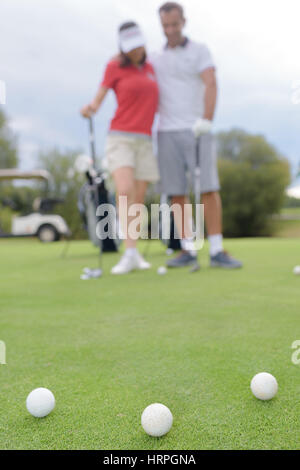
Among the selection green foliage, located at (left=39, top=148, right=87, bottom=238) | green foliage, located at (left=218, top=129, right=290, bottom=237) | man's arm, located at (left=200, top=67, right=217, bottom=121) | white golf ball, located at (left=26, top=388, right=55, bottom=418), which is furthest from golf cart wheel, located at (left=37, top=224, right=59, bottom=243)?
green foliage, located at (left=218, top=129, right=290, bottom=237)

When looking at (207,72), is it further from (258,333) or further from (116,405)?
(116,405)

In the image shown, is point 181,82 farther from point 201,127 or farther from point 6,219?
point 6,219

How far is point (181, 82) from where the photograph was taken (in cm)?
352

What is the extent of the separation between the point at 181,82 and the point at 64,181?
23.5 meters

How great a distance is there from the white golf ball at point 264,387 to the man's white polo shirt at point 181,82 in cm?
279

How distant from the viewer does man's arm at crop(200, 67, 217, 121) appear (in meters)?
3.41

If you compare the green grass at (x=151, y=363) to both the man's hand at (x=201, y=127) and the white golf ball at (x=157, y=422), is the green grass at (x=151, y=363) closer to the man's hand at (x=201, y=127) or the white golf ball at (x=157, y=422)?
the white golf ball at (x=157, y=422)

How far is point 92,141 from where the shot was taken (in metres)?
3.98

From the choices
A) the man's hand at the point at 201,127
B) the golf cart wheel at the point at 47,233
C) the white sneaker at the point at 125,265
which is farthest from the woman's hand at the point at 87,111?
the golf cart wheel at the point at 47,233

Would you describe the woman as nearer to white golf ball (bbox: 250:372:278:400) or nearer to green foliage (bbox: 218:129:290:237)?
white golf ball (bbox: 250:372:278:400)

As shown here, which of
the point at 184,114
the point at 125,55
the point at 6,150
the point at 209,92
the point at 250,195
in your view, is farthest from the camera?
the point at 250,195

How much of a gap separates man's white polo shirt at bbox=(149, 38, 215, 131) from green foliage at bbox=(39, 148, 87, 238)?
72.5ft

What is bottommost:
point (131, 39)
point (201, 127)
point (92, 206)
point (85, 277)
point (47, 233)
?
point (47, 233)

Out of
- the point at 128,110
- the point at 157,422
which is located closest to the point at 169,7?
the point at 128,110
